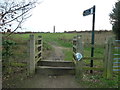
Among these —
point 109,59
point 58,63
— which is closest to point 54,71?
point 58,63

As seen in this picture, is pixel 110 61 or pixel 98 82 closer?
pixel 98 82

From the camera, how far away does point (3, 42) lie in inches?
181

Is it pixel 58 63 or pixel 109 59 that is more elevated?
pixel 109 59

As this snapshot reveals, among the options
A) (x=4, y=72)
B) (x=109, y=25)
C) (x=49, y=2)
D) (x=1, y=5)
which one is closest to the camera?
(x=1, y=5)

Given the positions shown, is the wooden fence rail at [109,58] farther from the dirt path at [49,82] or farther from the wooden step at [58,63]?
the wooden step at [58,63]

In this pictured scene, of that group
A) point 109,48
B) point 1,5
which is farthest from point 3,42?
point 109,48

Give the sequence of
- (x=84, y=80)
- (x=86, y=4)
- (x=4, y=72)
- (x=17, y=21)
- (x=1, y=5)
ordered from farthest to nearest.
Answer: (x=86, y=4) < (x=4, y=72) < (x=84, y=80) < (x=17, y=21) < (x=1, y=5)

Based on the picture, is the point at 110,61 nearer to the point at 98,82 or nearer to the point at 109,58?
the point at 109,58

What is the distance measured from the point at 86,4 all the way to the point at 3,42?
4557mm

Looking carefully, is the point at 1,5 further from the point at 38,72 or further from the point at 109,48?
the point at 109,48

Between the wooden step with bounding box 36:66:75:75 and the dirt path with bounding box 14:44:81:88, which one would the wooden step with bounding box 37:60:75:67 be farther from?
the dirt path with bounding box 14:44:81:88

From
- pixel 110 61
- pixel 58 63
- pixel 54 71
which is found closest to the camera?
pixel 110 61

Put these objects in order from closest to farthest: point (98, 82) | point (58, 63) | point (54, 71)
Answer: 1. point (98, 82)
2. point (54, 71)
3. point (58, 63)

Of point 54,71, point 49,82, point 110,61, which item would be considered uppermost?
point 110,61
